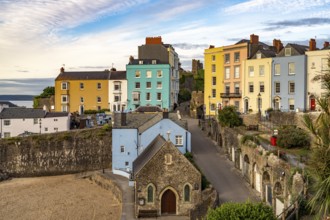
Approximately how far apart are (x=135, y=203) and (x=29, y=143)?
68.2 feet

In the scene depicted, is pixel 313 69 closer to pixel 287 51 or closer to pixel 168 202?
pixel 287 51

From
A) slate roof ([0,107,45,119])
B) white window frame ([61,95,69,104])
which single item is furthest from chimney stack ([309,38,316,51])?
white window frame ([61,95,69,104])

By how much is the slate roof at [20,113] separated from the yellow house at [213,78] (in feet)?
73.2

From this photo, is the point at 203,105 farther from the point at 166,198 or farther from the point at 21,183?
the point at 166,198

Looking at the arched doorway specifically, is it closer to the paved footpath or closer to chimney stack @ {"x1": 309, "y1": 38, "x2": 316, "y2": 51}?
the paved footpath

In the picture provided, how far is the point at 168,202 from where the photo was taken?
91.4 feet

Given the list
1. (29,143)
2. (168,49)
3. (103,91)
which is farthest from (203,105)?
(29,143)

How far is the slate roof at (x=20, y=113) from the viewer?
5022cm

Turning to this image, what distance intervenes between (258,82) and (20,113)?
29.7 metres

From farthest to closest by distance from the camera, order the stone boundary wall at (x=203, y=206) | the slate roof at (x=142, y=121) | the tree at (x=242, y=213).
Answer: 1. the slate roof at (x=142, y=121)
2. the stone boundary wall at (x=203, y=206)
3. the tree at (x=242, y=213)

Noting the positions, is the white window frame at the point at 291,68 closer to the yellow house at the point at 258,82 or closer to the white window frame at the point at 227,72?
the yellow house at the point at 258,82

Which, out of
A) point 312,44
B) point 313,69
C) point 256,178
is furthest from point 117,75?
point 256,178

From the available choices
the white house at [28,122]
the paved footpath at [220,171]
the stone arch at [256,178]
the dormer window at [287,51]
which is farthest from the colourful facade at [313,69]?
the white house at [28,122]

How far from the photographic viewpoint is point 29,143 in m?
44.0
